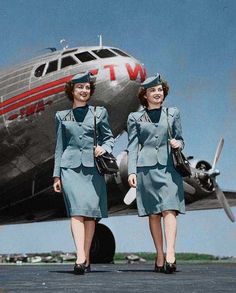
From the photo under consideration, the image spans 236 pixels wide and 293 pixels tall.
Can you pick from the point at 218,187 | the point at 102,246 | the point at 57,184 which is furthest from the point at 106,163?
the point at 102,246

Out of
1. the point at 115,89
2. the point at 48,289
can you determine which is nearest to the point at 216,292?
the point at 48,289

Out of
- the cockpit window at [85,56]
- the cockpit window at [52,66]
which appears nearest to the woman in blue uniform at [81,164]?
the cockpit window at [85,56]

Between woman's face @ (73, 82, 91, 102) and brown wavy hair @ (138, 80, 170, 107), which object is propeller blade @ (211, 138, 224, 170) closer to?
brown wavy hair @ (138, 80, 170, 107)

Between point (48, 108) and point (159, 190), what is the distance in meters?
7.91

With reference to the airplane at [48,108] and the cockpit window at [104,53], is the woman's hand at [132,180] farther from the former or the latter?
the cockpit window at [104,53]

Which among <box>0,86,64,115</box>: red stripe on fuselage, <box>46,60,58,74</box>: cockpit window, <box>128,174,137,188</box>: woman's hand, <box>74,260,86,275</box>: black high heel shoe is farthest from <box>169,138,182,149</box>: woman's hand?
<box>46,60,58,74</box>: cockpit window

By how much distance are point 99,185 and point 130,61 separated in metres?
7.79

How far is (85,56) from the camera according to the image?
14.3 meters

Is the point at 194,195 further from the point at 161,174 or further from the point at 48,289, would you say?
the point at 48,289

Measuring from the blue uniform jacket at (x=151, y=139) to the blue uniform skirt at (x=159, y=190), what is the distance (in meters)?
0.09

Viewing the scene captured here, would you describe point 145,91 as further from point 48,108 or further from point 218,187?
point 218,187

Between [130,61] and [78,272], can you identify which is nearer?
[78,272]

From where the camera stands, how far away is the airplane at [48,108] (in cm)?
1341

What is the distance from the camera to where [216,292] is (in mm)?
4160
